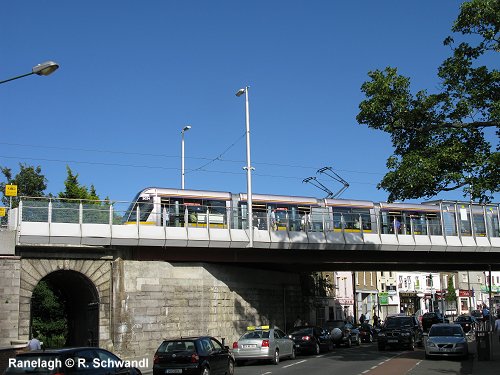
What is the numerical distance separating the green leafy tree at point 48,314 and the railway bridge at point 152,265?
7200 millimetres

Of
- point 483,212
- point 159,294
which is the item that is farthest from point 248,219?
point 483,212

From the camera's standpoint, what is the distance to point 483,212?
1614 inches

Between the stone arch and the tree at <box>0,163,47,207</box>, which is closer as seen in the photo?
the stone arch

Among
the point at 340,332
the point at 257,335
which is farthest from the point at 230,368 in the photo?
the point at 340,332

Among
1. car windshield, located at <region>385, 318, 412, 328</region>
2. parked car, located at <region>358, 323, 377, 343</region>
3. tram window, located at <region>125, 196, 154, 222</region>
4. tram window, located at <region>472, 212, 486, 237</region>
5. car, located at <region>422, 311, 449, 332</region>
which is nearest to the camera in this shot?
tram window, located at <region>125, 196, 154, 222</region>

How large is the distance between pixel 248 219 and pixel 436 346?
12183 mm

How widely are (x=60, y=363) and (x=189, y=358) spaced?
6481mm

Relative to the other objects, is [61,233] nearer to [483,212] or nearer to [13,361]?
[13,361]

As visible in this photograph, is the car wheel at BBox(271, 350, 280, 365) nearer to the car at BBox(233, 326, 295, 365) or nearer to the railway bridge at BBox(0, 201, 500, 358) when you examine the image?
the car at BBox(233, 326, 295, 365)

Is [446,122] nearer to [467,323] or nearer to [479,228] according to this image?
[479,228]

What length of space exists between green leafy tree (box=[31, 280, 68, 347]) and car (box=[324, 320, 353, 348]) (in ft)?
59.8

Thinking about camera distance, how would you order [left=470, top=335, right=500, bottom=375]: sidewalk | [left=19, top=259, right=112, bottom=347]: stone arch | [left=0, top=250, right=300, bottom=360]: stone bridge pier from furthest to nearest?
[left=19, top=259, right=112, bottom=347]: stone arch < [left=0, top=250, right=300, bottom=360]: stone bridge pier < [left=470, top=335, right=500, bottom=375]: sidewalk

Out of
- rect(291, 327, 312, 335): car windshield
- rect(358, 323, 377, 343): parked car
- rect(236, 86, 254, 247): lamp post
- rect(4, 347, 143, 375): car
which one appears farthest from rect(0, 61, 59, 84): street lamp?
rect(358, 323, 377, 343): parked car

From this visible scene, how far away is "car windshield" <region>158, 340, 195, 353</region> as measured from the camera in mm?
17666
